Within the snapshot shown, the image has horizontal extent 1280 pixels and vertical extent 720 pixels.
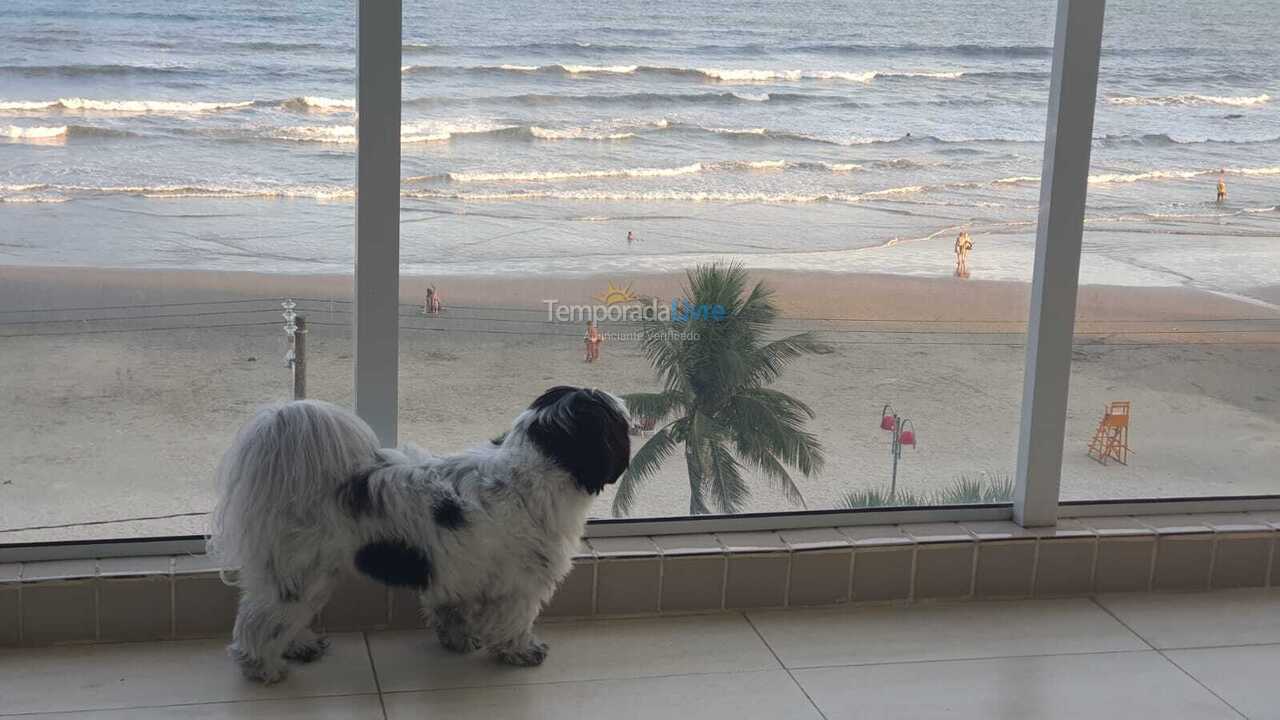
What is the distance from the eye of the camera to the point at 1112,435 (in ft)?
11.7

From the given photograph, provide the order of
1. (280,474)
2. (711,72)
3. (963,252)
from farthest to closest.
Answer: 1. (963,252)
2. (711,72)
3. (280,474)

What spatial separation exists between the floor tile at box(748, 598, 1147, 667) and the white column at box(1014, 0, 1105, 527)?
28 centimetres

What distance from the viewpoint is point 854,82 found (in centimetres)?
325

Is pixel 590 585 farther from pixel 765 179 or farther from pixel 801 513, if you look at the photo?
pixel 765 179

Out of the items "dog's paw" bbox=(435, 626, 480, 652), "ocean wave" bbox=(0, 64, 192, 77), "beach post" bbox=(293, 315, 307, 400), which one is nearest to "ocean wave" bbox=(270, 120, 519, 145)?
"ocean wave" bbox=(0, 64, 192, 77)

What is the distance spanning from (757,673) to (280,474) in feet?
3.75

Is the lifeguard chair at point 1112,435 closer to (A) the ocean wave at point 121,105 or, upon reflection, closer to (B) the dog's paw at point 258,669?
(B) the dog's paw at point 258,669

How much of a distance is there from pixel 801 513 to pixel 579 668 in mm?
777

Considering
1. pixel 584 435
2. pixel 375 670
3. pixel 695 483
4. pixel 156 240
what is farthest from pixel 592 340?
pixel 156 240

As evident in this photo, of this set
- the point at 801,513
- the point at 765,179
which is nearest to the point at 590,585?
the point at 801,513

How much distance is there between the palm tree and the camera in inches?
128

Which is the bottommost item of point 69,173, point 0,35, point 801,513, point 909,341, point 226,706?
point 226,706

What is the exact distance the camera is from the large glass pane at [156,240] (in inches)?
111

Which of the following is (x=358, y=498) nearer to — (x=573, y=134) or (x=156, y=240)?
(x=156, y=240)
